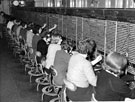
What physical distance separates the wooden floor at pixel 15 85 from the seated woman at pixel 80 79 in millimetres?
1159

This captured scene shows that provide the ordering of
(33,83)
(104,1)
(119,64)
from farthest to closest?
1. (104,1)
2. (33,83)
3. (119,64)

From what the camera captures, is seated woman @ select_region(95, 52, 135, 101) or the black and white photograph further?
the black and white photograph

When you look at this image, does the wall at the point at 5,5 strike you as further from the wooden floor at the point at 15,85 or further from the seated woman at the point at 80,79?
the seated woman at the point at 80,79

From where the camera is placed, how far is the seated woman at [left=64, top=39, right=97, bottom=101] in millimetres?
1808

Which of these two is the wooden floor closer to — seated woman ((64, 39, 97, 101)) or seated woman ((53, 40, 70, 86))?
seated woman ((53, 40, 70, 86))

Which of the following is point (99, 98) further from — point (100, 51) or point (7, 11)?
point (7, 11)

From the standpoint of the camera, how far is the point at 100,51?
9.01 feet

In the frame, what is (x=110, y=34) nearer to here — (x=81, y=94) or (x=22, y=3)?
(x=81, y=94)

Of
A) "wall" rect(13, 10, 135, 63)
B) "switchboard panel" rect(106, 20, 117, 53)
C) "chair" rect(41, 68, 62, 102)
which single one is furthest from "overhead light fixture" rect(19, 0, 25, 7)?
"switchboard panel" rect(106, 20, 117, 53)

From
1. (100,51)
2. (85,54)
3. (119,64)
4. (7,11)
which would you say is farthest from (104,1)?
(7,11)

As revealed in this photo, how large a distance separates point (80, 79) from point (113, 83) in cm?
44

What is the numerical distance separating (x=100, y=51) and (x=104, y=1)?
250 centimetres

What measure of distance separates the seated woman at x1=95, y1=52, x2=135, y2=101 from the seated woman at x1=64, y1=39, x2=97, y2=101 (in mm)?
244

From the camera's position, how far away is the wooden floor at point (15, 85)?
3021 mm
